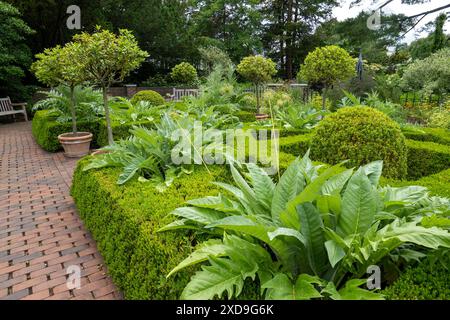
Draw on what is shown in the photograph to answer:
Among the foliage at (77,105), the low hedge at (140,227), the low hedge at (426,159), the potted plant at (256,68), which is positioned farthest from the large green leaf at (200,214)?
the potted plant at (256,68)

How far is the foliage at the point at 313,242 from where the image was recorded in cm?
143

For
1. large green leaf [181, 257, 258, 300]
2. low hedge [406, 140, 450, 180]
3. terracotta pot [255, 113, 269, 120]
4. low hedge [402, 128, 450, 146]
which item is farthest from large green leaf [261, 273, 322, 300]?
terracotta pot [255, 113, 269, 120]

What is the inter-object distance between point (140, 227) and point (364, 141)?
2.70 metres

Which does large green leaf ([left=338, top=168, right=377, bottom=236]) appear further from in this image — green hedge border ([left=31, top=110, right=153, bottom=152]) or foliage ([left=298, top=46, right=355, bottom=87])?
foliage ([left=298, top=46, right=355, bottom=87])

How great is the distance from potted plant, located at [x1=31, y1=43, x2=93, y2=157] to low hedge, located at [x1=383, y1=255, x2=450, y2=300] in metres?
5.51

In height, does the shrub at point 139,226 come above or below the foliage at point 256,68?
below

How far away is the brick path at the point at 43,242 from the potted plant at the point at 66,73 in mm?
954

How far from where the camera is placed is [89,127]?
26.4 feet

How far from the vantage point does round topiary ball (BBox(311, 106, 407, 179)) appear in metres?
3.60

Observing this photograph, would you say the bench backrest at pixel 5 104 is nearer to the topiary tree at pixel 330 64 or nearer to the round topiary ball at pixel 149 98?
the round topiary ball at pixel 149 98

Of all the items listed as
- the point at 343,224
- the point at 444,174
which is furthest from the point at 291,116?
the point at 343,224

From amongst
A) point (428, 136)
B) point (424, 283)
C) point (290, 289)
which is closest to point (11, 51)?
point (428, 136)

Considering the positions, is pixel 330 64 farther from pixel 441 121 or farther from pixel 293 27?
pixel 293 27
